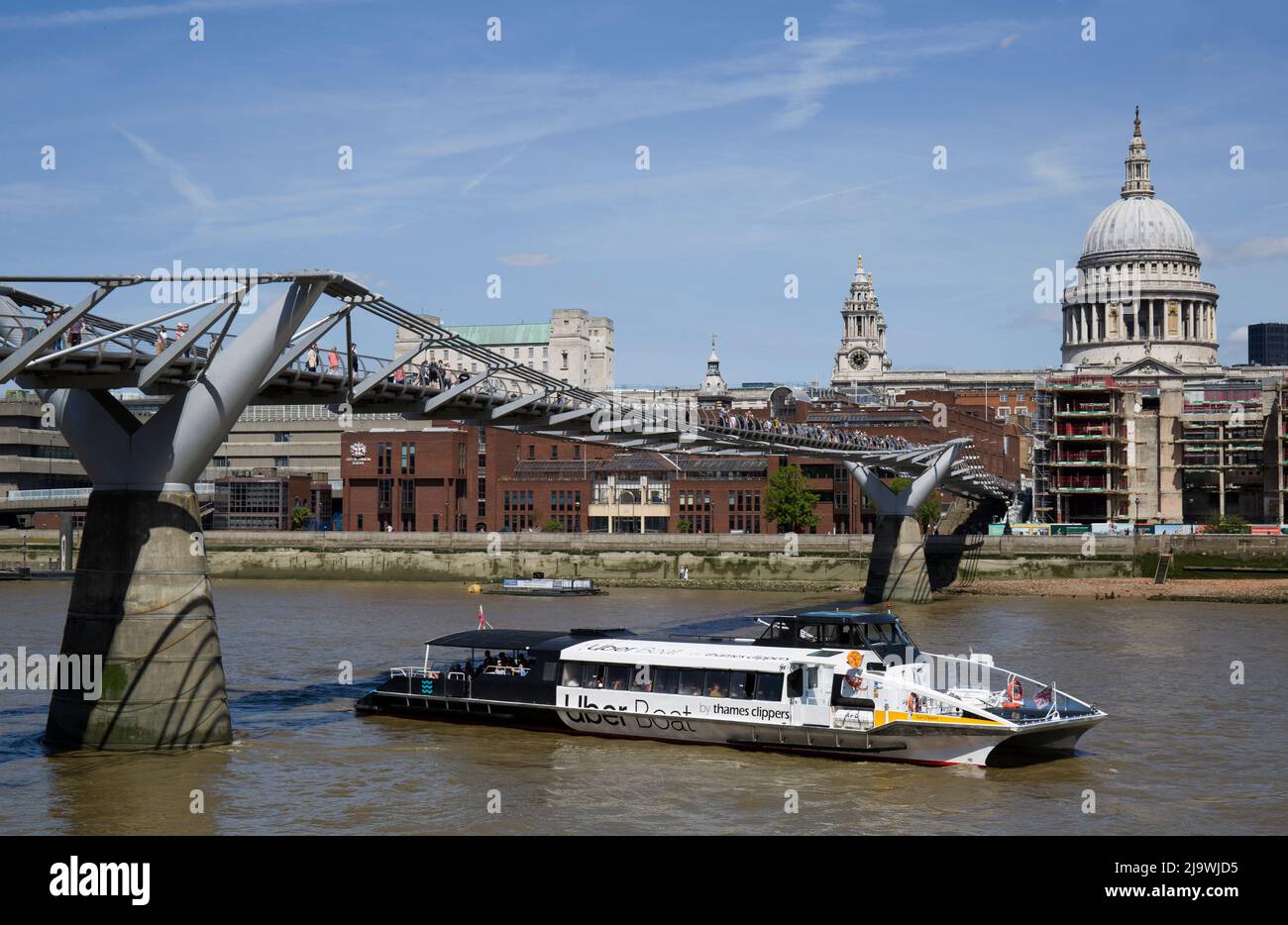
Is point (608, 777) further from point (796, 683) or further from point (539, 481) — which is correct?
point (539, 481)

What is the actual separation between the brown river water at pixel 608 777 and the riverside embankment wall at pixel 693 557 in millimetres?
37498

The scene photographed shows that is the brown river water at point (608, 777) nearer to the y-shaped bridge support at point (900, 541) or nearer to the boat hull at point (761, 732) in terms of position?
the boat hull at point (761, 732)

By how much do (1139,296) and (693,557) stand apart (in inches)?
4033

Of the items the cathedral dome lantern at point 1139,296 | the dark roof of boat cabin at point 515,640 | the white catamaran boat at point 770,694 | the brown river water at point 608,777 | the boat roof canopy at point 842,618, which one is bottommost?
the brown river water at point 608,777

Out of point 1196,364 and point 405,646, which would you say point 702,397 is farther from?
point 405,646

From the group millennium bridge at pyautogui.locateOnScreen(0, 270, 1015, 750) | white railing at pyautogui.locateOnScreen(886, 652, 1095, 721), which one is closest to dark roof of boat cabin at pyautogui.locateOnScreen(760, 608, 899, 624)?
white railing at pyautogui.locateOnScreen(886, 652, 1095, 721)

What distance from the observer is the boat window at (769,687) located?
28450 millimetres

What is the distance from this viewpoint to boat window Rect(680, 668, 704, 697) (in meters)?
29.2

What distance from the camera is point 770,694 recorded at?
93.6 ft

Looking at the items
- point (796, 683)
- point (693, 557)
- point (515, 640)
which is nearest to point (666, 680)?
point (796, 683)

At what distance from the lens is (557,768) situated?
87.8 feet

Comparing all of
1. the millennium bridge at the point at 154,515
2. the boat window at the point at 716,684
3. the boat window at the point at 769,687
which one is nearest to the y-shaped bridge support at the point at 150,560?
the millennium bridge at the point at 154,515
